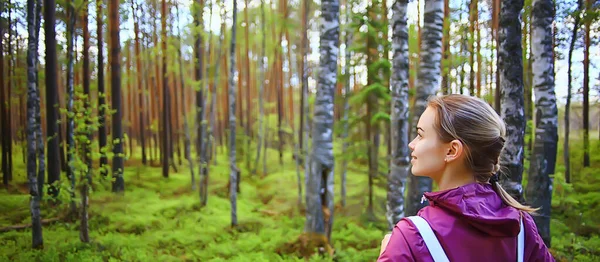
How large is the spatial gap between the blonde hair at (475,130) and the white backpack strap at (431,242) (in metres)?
0.33

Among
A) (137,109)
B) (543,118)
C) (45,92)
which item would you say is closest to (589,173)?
(543,118)

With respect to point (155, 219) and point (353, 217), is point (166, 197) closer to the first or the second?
point (155, 219)

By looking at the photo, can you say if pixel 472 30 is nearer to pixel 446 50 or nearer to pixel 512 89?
pixel 446 50

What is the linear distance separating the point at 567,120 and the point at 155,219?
870 centimetres

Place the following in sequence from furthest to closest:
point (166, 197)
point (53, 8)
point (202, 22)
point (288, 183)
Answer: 1. point (288, 183)
2. point (202, 22)
3. point (166, 197)
4. point (53, 8)

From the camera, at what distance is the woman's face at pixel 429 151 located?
1482 mm

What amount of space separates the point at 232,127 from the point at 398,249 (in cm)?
894

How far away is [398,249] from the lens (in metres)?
1.26

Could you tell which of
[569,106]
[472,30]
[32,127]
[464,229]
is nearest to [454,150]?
[464,229]

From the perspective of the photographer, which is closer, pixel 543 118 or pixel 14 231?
pixel 14 231

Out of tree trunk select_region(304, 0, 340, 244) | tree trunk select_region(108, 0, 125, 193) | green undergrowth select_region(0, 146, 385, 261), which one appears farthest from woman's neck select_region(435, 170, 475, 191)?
tree trunk select_region(304, 0, 340, 244)

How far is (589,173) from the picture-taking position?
740cm

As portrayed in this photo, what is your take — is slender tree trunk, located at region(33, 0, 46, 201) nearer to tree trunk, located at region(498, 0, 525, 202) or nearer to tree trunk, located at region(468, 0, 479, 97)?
tree trunk, located at region(498, 0, 525, 202)

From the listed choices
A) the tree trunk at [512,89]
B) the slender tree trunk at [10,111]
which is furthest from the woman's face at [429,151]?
the slender tree trunk at [10,111]
